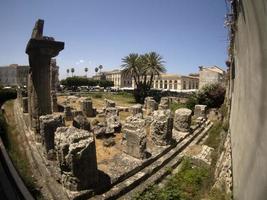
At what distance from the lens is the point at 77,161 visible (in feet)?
19.9

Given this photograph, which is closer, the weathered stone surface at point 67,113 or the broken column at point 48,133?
the broken column at point 48,133

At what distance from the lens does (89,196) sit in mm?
6133

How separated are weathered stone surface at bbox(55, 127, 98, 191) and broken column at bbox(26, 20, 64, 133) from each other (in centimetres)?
458

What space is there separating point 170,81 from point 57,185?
76075 mm

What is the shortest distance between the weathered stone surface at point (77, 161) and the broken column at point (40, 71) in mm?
4577

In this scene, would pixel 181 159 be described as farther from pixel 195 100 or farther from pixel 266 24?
pixel 195 100

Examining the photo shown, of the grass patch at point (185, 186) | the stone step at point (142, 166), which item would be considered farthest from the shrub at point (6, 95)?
the grass patch at point (185, 186)

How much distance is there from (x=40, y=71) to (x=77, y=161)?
5.71 meters

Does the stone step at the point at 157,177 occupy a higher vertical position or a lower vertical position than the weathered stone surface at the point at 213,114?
lower

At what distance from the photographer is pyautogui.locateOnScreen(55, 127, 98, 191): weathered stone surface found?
6048 mm

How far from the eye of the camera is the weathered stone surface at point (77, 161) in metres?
6.05

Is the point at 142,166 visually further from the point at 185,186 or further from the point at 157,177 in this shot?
the point at 185,186

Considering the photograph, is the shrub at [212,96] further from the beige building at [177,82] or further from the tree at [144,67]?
the beige building at [177,82]

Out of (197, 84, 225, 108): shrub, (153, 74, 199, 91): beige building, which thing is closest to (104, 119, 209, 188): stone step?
(197, 84, 225, 108): shrub
